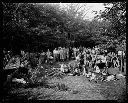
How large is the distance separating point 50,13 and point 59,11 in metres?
2.17

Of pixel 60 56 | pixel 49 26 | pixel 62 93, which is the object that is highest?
pixel 49 26

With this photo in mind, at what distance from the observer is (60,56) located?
1778 cm

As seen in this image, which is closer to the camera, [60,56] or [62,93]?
[62,93]

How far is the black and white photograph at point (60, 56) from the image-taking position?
546 centimetres

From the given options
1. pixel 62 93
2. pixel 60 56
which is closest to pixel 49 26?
pixel 60 56

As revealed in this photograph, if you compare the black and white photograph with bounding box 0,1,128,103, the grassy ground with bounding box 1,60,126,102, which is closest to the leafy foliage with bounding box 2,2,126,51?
the black and white photograph with bounding box 0,1,128,103

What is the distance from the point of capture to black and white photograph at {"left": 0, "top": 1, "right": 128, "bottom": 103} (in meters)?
5.46

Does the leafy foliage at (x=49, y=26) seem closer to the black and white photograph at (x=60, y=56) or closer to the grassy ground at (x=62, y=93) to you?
the black and white photograph at (x=60, y=56)

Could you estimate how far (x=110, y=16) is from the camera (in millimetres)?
4961

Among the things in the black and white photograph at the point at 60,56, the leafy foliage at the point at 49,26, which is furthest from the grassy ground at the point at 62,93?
the leafy foliage at the point at 49,26

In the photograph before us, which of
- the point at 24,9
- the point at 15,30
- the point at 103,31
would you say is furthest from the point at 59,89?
the point at 24,9

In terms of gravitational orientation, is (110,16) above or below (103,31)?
above

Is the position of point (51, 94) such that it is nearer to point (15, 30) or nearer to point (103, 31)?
point (103, 31)

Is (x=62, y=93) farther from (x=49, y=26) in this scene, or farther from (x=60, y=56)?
(x=49, y=26)
